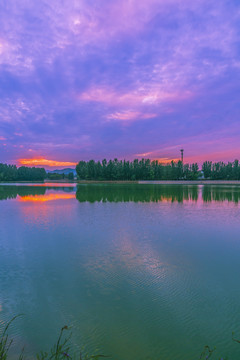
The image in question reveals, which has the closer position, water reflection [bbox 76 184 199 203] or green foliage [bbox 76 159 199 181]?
water reflection [bbox 76 184 199 203]

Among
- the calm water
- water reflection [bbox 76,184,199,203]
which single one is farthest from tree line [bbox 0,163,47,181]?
the calm water

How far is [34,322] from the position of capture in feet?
13.8

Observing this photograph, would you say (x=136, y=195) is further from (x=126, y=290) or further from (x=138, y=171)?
(x=138, y=171)

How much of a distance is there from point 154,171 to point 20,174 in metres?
83.6

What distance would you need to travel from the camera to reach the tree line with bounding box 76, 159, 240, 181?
97.2m

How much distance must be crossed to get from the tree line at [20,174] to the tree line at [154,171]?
46161 millimetres

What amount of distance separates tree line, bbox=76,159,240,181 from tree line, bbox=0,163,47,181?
4616 centimetres

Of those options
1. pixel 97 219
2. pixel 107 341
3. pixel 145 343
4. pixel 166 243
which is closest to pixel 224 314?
pixel 145 343

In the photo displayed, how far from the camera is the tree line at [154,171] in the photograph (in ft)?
319

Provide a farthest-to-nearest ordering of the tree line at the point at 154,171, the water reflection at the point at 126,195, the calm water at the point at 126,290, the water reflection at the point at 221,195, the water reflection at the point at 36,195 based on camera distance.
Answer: the tree line at the point at 154,171 < the water reflection at the point at 36,195 < the water reflection at the point at 221,195 < the water reflection at the point at 126,195 < the calm water at the point at 126,290

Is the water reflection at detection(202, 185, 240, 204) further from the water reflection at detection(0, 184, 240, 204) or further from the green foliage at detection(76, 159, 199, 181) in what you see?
the green foliage at detection(76, 159, 199, 181)

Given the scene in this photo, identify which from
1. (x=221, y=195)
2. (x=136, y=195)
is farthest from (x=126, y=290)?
(x=221, y=195)

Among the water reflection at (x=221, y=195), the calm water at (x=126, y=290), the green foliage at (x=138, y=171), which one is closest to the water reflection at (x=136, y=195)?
the water reflection at (x=221, y=195)

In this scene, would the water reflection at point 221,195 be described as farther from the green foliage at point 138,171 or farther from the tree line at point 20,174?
the tree line at point 20,174
